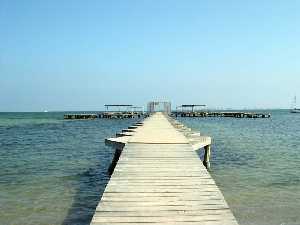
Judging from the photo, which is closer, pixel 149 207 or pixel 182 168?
pixel 149 207

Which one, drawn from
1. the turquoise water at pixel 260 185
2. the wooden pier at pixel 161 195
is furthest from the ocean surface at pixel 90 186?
the wooden pier at pixel 161 195

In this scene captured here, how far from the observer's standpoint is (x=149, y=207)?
20.8ft

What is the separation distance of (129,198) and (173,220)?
3.94 feet

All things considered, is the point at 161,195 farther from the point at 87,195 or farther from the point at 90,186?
the point at 90,186

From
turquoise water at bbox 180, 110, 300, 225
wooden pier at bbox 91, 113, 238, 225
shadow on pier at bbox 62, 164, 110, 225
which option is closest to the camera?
wooden pier at bbox 91, 113, 238, 225

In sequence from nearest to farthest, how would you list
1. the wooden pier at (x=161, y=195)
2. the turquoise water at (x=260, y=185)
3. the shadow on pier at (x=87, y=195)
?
the wooden pier at (x=161, y=195), the shadow on pier at (x=87, y=195), the turquoise water at (x=260, y=185)

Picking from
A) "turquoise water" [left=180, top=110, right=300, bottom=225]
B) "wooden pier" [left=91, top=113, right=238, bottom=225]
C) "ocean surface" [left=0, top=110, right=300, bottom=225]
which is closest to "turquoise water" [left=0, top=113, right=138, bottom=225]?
"ocean surface" [left=0, top=110, right=300, bottom=225]

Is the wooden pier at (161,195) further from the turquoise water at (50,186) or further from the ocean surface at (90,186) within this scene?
the turquoise water at (50,186)

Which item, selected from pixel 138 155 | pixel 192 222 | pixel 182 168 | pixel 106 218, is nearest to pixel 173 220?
pixel 192 222

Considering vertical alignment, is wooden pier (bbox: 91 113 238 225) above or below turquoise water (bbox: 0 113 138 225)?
above

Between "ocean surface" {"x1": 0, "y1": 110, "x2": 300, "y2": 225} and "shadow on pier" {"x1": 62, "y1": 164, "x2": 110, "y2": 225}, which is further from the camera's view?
"ocean surface" {"x1": 0, "y1": 110, "x2": 300, "y2": 225}

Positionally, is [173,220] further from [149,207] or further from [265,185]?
[265,185]

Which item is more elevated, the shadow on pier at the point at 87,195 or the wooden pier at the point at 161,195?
the wooden pier at the point at 161,195

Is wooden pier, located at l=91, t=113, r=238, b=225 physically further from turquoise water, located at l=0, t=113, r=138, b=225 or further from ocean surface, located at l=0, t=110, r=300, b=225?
turquoise water, located at l=0, t=113, r=138, b=225
